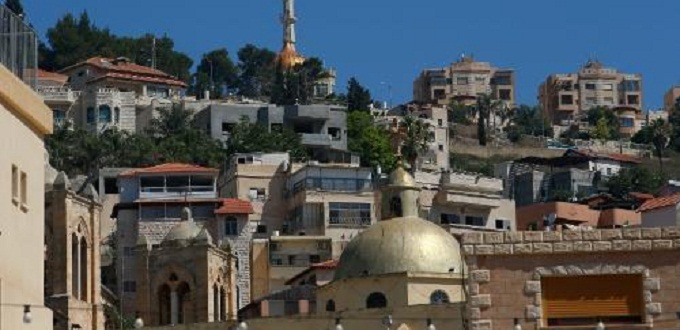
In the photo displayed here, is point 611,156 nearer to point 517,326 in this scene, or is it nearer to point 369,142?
point 369,142

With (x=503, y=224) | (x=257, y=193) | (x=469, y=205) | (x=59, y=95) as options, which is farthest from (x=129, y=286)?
(x=59, y=95)

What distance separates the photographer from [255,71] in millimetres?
185375

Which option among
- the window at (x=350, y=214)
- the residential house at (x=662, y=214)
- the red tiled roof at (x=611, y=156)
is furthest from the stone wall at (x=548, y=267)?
the red tiled roof at (x=611, y=156)

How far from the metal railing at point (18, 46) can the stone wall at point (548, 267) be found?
13955 mm

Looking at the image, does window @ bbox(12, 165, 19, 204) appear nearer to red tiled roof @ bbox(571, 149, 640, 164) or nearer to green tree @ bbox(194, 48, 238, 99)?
red tiled roof @ bbox(571, 149, 640, 164)

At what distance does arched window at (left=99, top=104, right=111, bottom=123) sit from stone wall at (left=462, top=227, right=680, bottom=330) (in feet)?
347

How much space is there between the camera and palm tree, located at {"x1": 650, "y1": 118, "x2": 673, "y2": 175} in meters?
172

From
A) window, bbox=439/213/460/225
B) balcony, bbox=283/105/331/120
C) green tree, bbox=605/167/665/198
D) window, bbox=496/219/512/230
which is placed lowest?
window, bbox=496/219/512/230

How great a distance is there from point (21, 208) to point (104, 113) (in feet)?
391

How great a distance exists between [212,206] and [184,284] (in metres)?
32.7

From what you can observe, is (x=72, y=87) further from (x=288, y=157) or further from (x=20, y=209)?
(x=20, y=209)

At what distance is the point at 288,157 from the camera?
388 feet

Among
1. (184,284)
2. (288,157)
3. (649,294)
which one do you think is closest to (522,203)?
(288,157)

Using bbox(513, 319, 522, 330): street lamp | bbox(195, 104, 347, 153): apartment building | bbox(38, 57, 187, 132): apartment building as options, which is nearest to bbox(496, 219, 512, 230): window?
bbox(195, 104, 347, 153): apartment building
